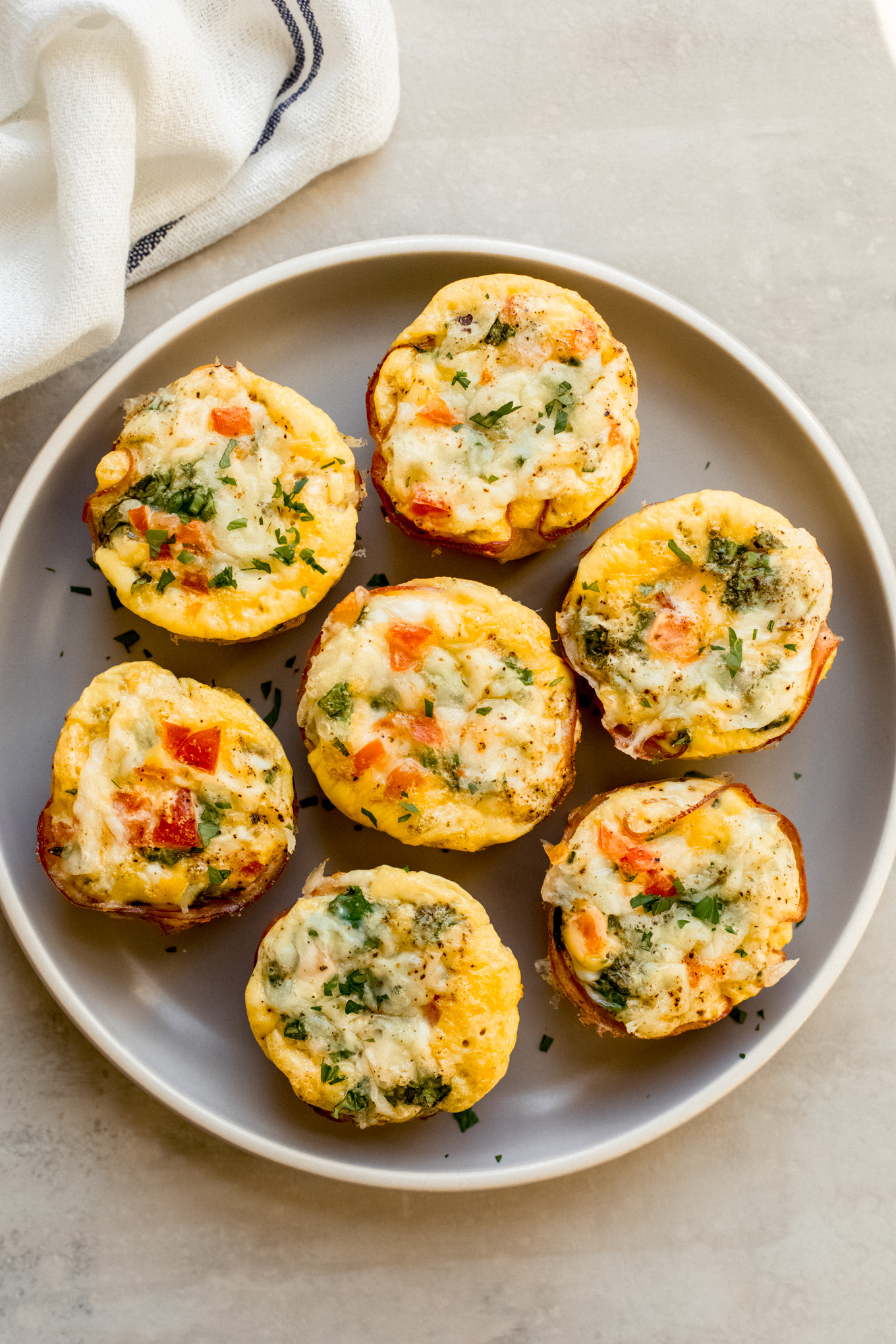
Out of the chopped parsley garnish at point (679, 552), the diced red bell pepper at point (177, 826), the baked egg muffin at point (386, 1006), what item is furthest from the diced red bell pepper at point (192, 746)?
the chopped parsley garnish at point (679, 552)

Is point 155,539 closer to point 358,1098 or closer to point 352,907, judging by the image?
point 352,907

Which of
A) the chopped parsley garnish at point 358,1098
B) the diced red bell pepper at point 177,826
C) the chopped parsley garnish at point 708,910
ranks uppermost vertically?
the diced red bell pepper at point 177,826

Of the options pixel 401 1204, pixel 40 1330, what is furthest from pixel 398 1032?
pixel 40 1330

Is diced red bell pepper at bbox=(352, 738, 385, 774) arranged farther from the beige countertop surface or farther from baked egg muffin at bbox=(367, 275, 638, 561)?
the beige countertop surface

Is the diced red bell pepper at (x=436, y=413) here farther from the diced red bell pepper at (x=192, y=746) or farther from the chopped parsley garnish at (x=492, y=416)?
the diced red bell pepper at (x=192, y=746)

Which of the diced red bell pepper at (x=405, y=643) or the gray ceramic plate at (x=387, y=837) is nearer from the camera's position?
the diced red bell pepper at (x=405, y=643)

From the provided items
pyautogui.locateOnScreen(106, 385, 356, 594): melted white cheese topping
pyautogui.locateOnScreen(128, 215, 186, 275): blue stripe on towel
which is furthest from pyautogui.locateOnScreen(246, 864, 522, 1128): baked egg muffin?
pyautogui.locateOnScreen(128, 215, 186, 275): blue stripe on towel

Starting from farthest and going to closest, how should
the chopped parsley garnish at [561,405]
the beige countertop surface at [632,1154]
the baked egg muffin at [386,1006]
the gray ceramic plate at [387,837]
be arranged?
the beige countertop surface at [632,1154], the gray ceramic plate at [387,837], the chopped parsley garnish at [561,405], the baked egg muffin at [386,1006]

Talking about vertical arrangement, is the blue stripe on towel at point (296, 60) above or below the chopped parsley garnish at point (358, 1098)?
above
